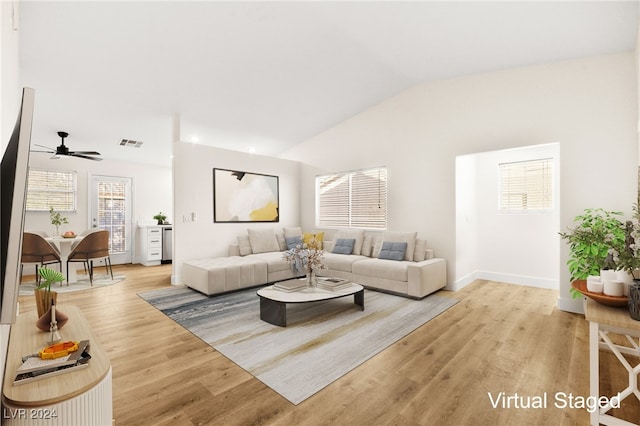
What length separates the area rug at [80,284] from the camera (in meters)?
4.80

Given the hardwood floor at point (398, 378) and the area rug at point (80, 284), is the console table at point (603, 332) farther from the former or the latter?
the area rug at point (80, 284)

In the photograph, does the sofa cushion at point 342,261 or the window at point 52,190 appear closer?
the sofa cushion at point 342,261

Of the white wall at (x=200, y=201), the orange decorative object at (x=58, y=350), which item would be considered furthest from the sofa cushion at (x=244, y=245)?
the orange decorative object at (x=58, y=350)

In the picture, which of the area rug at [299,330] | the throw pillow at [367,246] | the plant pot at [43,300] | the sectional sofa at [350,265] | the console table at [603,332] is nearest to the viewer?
the console table at [603,332]

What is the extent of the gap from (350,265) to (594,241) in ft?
10.2

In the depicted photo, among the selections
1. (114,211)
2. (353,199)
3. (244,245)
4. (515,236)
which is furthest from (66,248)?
(515,236)

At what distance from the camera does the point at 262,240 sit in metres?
5.95

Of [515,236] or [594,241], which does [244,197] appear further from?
[594,241]

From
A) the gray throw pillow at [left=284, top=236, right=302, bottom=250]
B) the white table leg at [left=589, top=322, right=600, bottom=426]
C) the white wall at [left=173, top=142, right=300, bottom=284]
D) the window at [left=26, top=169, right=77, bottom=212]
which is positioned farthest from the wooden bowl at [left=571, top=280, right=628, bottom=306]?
the window at [left=26, top=169, right=77, bottom=212]

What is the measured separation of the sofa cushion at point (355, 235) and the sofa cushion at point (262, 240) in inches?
51.3

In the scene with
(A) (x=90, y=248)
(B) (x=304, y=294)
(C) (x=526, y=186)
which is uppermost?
(C) (x=526, y=186)

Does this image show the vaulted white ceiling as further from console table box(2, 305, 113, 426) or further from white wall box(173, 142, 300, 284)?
console table box(2, 305, 113, 426)

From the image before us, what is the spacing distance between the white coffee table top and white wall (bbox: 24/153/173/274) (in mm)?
5609

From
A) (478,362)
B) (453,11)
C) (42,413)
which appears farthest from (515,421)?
(453,11)
